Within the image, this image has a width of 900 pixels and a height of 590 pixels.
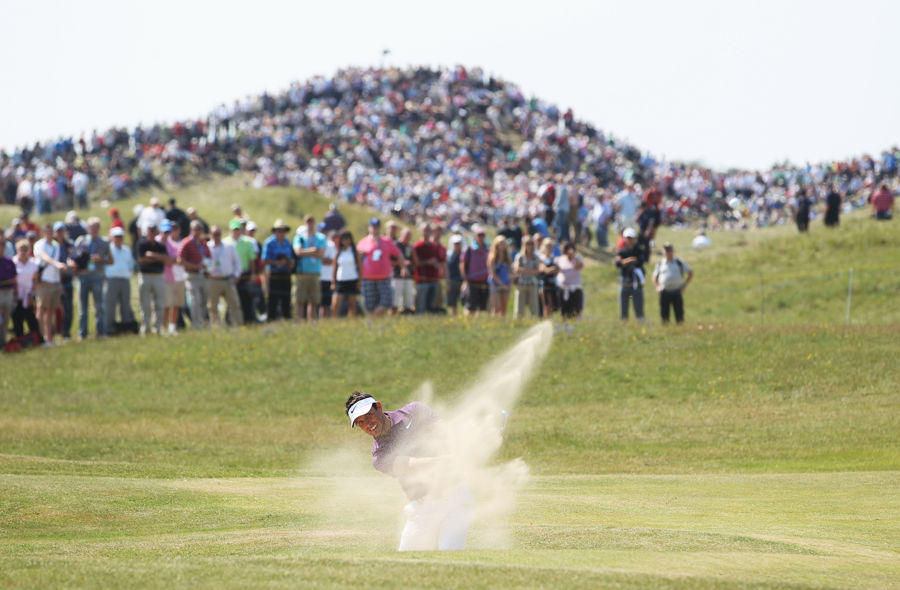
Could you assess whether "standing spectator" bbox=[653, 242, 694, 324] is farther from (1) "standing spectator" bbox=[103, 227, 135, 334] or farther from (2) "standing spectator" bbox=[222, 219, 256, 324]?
(1) "standing spectator" bbox=[103, 227, 135, 334]

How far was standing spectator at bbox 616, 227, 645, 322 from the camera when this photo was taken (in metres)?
28.1

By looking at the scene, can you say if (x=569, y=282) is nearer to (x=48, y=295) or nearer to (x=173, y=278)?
(x=173, y=278)

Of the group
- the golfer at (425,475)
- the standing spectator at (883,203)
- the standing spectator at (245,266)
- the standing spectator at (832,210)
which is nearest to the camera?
the golfer at (425,475)

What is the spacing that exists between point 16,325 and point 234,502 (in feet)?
57.0

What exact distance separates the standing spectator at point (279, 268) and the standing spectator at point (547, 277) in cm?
628

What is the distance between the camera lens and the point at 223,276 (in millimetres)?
29859

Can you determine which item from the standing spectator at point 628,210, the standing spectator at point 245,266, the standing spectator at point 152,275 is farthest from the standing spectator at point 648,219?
the standing spectator at point 152,275

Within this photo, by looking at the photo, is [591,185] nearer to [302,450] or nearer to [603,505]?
[302,450]

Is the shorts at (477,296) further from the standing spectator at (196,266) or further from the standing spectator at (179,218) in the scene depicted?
the standing spectator at (179,218)

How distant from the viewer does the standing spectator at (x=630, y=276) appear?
2814cm

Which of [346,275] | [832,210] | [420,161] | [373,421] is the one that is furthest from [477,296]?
[420,161]

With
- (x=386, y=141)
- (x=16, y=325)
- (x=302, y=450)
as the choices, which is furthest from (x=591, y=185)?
(x=302, y=450)

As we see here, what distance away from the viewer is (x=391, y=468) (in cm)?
1091

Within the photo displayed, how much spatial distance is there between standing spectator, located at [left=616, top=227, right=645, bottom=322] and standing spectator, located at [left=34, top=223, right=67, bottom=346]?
44.9ft
